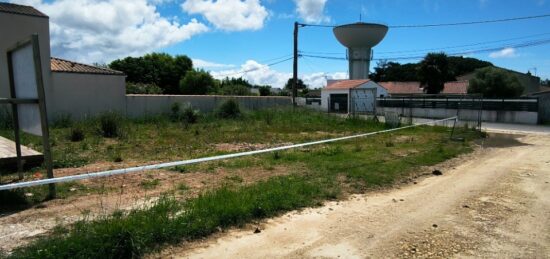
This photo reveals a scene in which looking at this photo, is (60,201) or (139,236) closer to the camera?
(139,236)

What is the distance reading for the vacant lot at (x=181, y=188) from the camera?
4199 mm

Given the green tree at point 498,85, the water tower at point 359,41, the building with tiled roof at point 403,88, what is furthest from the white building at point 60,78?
the building with tiled roof at point 403,88

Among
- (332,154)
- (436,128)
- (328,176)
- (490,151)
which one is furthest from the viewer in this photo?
(436,128)

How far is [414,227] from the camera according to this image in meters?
5.12

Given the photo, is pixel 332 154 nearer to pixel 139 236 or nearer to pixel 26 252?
pixel 139 236

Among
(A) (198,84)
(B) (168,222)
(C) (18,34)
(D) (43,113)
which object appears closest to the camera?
(B) (168,222)

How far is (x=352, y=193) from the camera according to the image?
687 centimetres

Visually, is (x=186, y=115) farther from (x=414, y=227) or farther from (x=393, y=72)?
(x=393, y=72)

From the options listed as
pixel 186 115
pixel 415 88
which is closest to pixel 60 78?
pixel 186 115

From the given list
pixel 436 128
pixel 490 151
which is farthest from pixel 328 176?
pixel 436 128

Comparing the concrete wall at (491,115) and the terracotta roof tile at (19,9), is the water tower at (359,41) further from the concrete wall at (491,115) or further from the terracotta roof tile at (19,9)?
the terracotta roof tile at (19,9)

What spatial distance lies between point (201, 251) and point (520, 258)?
11.2 ft

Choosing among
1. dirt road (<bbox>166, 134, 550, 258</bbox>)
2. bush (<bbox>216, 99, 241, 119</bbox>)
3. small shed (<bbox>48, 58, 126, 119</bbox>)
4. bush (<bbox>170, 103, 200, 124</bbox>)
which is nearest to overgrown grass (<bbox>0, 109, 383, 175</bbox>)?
bush (<bbox>170, 103, 200, 124</bbox>)

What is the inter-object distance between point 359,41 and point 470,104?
2779 centimetres
